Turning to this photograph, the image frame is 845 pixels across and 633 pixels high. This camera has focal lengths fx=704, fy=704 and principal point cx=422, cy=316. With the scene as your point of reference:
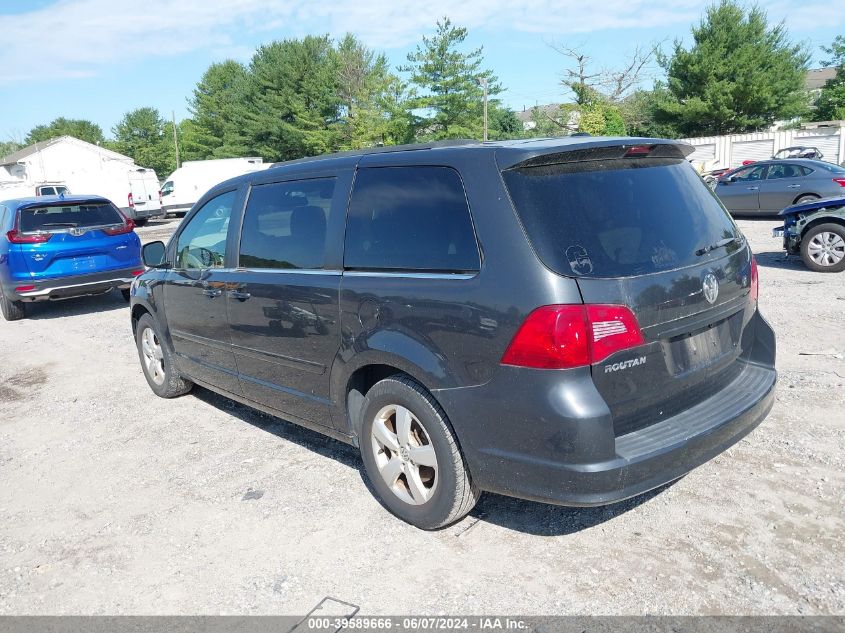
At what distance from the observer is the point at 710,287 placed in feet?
10.8

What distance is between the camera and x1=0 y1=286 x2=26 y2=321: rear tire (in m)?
10.2

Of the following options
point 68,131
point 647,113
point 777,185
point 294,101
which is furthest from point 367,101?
point 68,131

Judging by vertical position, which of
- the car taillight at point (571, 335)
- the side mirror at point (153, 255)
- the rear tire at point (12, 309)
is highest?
the side mirror at point (153, 255)

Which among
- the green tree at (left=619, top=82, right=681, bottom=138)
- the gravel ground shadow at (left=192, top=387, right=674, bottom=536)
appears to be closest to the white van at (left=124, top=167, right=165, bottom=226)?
the gravel ground shadow at (left=192, top=387, right=674, bottom=536)

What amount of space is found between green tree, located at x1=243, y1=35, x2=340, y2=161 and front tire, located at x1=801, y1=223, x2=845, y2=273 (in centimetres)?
4287

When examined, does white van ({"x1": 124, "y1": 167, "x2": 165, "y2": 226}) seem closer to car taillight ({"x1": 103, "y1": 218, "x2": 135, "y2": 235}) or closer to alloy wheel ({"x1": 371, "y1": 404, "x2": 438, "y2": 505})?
car taillight ({"x1": 103, "y1": 218, "x2": 135, "y2": 235})

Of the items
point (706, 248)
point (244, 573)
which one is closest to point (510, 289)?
point (706, 248)

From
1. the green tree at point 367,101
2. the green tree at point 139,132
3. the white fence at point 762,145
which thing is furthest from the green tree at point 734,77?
the green tree at point 139,132

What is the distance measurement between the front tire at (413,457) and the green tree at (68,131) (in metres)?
113

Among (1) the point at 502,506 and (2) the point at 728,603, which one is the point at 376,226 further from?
(2) the point at 728,603

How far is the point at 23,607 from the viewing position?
127 inches

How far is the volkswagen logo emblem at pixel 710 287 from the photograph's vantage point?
3.25 metres

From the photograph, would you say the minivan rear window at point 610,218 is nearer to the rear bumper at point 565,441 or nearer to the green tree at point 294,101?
the rear bumper at point 565,441

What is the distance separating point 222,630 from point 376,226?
2.02 meters
